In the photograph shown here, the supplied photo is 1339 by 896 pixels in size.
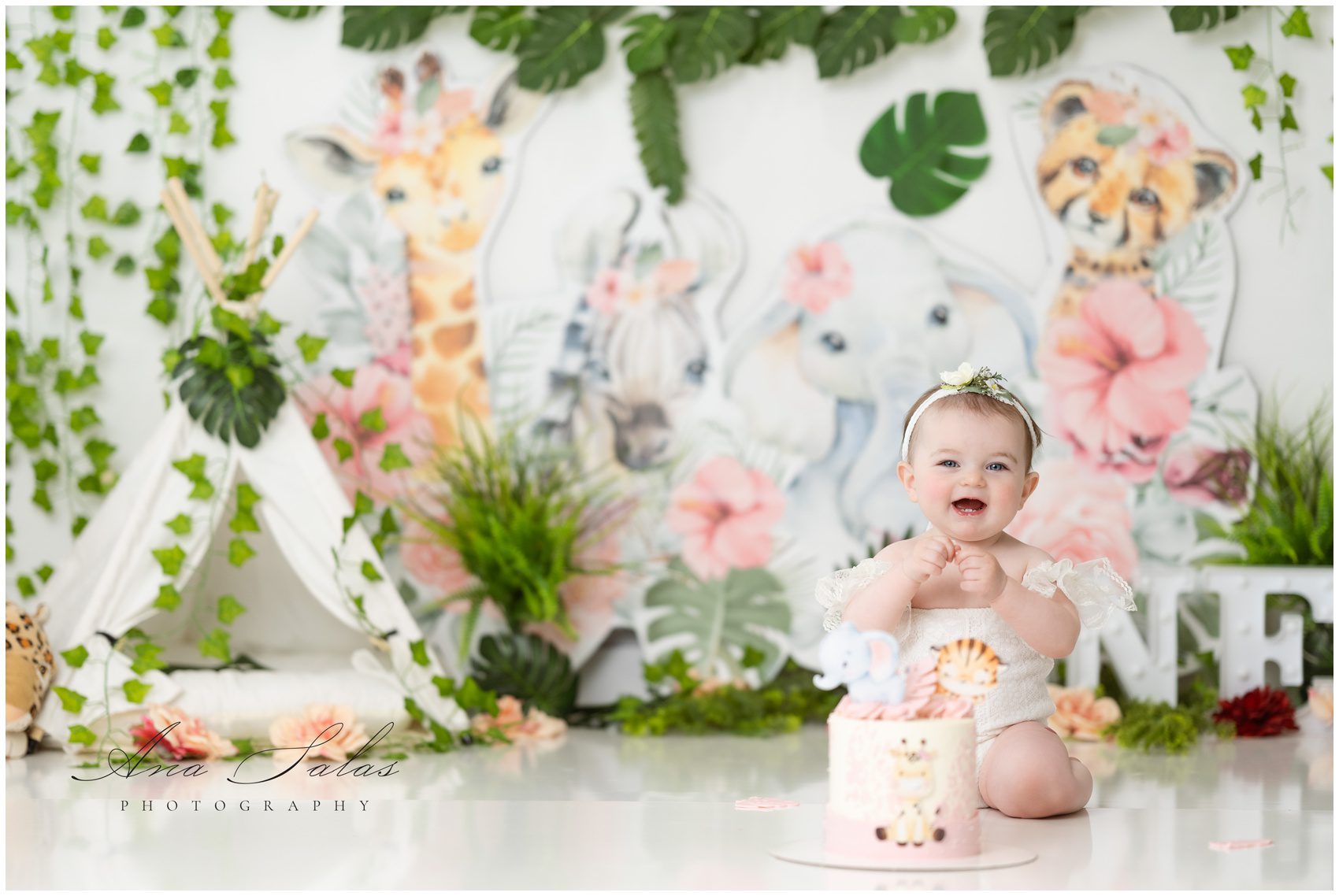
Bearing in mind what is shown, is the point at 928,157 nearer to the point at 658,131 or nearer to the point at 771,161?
the point at 771,161

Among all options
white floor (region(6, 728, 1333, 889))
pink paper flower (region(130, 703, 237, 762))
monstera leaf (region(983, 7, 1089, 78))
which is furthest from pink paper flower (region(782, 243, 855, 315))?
pink paper flower (region(130, 703, 237, 762))

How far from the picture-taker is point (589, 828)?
2117mm

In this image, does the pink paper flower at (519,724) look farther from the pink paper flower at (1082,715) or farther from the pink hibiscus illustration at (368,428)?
the pink paper flower at (1082,715)

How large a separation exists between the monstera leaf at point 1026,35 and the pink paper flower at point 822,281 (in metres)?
0.65

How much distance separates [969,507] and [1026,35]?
1.86m

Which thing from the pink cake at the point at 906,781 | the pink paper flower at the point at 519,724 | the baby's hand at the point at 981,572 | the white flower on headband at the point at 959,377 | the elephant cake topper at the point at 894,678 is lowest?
the pink paper flower at the point at 519,724

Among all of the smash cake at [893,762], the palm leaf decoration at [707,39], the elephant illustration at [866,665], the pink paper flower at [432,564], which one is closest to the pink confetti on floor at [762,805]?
the smash cake at [893,762]

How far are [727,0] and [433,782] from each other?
2197mm

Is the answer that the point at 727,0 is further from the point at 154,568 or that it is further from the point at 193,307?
the point at 154,568

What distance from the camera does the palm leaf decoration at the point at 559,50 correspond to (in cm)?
359

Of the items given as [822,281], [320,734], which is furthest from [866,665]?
[822,281]

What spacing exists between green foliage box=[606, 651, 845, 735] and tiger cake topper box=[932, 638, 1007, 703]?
151 cm

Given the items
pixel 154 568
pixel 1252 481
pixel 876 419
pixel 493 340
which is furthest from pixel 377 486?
pixel 1252 481

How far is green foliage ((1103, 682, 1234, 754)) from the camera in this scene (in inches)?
121
